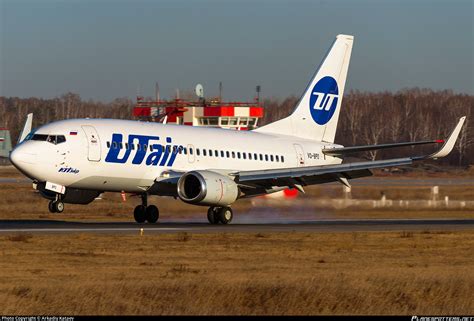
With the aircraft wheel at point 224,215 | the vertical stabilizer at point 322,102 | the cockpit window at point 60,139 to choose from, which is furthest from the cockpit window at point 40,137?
the vertical stabilizer at point 322,102

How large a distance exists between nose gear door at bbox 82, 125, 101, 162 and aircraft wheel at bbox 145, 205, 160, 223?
4487 millimetres

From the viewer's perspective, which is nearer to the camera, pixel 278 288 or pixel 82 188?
pixel 278 288

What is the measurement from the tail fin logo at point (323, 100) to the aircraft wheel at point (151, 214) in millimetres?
10445

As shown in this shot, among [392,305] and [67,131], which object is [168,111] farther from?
[392,305]

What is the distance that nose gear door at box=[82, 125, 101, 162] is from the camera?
38.8 meters

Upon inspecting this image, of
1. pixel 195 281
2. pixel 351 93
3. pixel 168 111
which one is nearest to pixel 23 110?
pixel 351 93

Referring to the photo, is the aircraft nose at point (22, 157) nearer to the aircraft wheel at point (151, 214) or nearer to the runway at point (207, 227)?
the runway at point (207, 227)

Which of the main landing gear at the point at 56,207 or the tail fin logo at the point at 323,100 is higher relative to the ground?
the tail fin logo at the point at 323,100

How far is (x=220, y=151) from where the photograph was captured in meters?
43.7

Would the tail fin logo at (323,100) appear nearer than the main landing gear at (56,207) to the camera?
No

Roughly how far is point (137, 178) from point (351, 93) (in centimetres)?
15049

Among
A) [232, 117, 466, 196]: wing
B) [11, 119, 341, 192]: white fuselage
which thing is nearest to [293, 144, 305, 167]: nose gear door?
[11, 119, 341, 192]: white fuselage

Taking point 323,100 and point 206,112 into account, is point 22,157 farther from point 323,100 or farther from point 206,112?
point 206,112

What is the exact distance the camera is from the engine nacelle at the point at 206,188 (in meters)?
39.4
